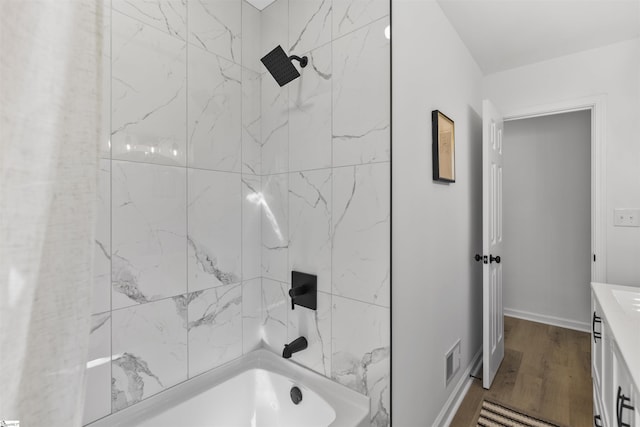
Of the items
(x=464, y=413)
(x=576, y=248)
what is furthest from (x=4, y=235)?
(x=576, y=248)

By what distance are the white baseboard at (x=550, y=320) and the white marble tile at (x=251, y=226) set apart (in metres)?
3.21

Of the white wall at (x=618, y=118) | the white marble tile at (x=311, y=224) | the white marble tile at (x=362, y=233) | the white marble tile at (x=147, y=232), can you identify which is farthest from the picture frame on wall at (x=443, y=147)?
the white wall at (x=618, y=118)

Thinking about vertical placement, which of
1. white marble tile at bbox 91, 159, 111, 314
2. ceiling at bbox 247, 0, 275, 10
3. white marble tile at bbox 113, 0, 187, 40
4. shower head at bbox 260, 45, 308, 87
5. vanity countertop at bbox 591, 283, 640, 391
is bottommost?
vanity countertop at bbox 591, 283, 640, 391

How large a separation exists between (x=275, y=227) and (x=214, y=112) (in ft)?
2.21

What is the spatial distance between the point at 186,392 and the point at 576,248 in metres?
3.77

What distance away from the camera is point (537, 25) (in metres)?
2.10

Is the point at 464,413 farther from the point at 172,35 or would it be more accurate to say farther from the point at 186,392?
the point at 172,35

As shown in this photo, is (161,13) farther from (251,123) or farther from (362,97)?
(362,97)

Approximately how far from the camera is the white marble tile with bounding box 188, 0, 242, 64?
4.85ft

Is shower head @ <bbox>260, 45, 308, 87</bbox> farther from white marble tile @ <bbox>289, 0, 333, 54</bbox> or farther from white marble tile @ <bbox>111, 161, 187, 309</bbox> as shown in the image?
white marble tile @ <bbox>111, 161, 187, 309</bbox>

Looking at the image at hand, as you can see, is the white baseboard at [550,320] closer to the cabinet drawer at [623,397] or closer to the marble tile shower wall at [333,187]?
the cabinet drawer at [623,397]

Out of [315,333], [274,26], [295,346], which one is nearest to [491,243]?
[315,333]

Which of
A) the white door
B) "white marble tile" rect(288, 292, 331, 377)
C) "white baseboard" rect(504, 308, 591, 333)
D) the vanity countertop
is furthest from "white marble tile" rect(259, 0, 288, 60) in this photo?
"white baseboard" rect(504, 308, 591, 333)

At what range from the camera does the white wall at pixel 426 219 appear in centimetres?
136
